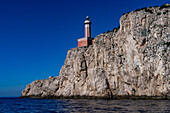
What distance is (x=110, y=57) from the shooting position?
50062 mm

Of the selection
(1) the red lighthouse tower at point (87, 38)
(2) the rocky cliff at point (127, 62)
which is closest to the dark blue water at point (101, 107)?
(2) the rocky cliff at point (127, 62)

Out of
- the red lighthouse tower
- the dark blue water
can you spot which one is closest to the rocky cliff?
the red lighthouse tower

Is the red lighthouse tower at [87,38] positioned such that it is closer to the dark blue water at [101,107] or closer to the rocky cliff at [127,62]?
the rocky cliff at [127,62]

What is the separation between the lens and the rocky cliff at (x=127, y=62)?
40.0 m

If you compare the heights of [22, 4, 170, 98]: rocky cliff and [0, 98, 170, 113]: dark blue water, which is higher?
[22, 4, 170, 98]: rocky cliff

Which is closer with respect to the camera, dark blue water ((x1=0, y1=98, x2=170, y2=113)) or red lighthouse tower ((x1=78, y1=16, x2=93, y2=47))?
dark blue water ((x1=0, y1=98, x2=170, y2=113))

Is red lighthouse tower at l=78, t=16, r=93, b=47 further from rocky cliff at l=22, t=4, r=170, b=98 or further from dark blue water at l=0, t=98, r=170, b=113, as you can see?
dark blue water at l=0, t=98, r=170, b=113

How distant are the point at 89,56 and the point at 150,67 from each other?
19946 millimetres

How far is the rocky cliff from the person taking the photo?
40.0 m

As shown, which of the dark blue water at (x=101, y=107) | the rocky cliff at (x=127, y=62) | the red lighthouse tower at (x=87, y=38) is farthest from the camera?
the red lighthouse tower at (x=87, y=38)

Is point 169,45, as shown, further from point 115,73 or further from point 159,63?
point 115,73

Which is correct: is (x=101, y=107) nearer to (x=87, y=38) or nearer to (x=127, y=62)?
(x=127, y=62)

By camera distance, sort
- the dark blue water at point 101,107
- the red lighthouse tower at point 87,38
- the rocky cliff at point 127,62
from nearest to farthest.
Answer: the dark blue water at point 101,107 → the rocky cliff at point 127,62 → the red lighthouse tower at point 87,38

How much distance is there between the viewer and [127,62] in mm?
45250
